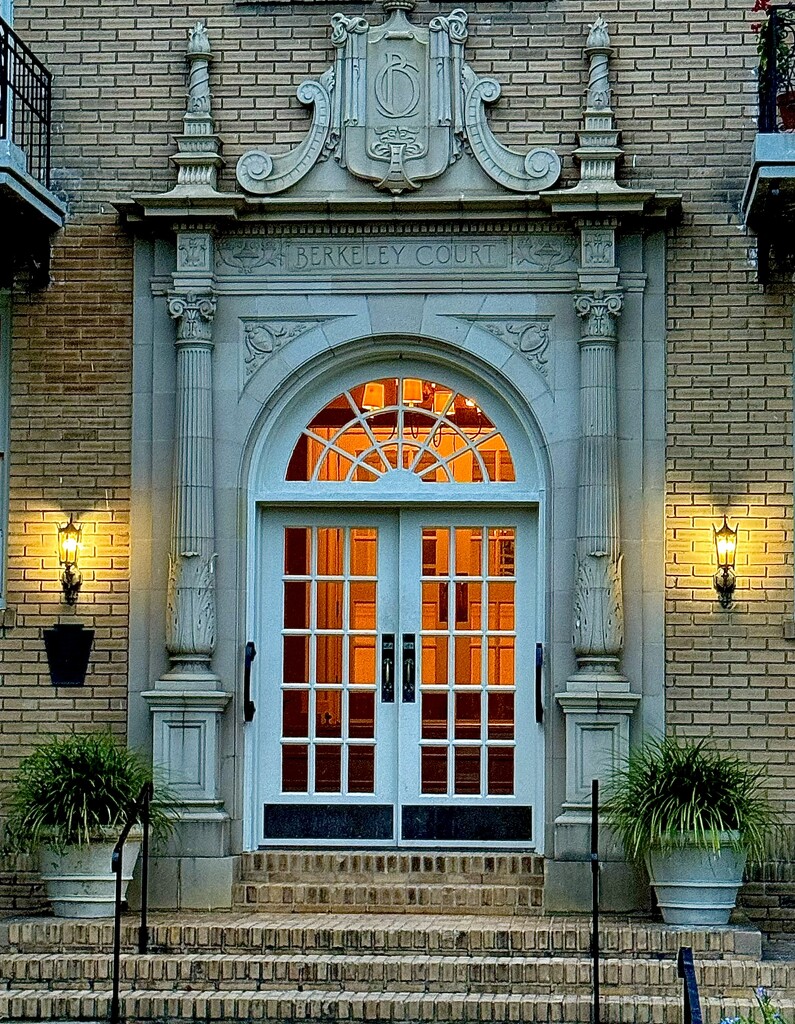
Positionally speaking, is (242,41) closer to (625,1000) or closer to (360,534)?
(360,534)

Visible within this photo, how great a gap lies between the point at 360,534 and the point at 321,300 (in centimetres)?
166

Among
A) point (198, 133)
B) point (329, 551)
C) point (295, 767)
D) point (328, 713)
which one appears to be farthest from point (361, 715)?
point (198, 133)

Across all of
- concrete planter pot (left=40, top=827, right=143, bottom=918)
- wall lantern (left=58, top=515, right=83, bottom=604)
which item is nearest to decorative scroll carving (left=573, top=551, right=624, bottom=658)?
concrete planter pot (left=40, top=827, right=143, bottom=918)

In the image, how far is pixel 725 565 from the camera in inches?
484

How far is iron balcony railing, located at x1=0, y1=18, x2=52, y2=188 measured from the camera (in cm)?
1264

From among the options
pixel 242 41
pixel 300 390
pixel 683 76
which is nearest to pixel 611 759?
pixel 300 390

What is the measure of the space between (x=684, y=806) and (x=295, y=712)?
9.74 feet

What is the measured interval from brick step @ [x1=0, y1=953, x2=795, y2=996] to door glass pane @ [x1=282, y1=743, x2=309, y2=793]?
2.05 m

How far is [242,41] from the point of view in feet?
42.4

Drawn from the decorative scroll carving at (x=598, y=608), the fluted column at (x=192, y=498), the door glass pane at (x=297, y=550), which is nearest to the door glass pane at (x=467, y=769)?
the decorative scroll carving at (x=598, y=608)

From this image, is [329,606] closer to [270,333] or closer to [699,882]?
[270,333]

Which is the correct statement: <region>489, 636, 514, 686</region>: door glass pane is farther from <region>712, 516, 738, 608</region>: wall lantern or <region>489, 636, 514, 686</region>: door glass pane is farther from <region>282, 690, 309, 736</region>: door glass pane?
<region>712, 516, 738, 608</region>: wall lantern

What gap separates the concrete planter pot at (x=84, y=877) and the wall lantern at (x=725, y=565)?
4218 mm

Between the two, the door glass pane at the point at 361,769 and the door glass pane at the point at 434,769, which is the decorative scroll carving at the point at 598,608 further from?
the door glass pane at the point at 361,769
